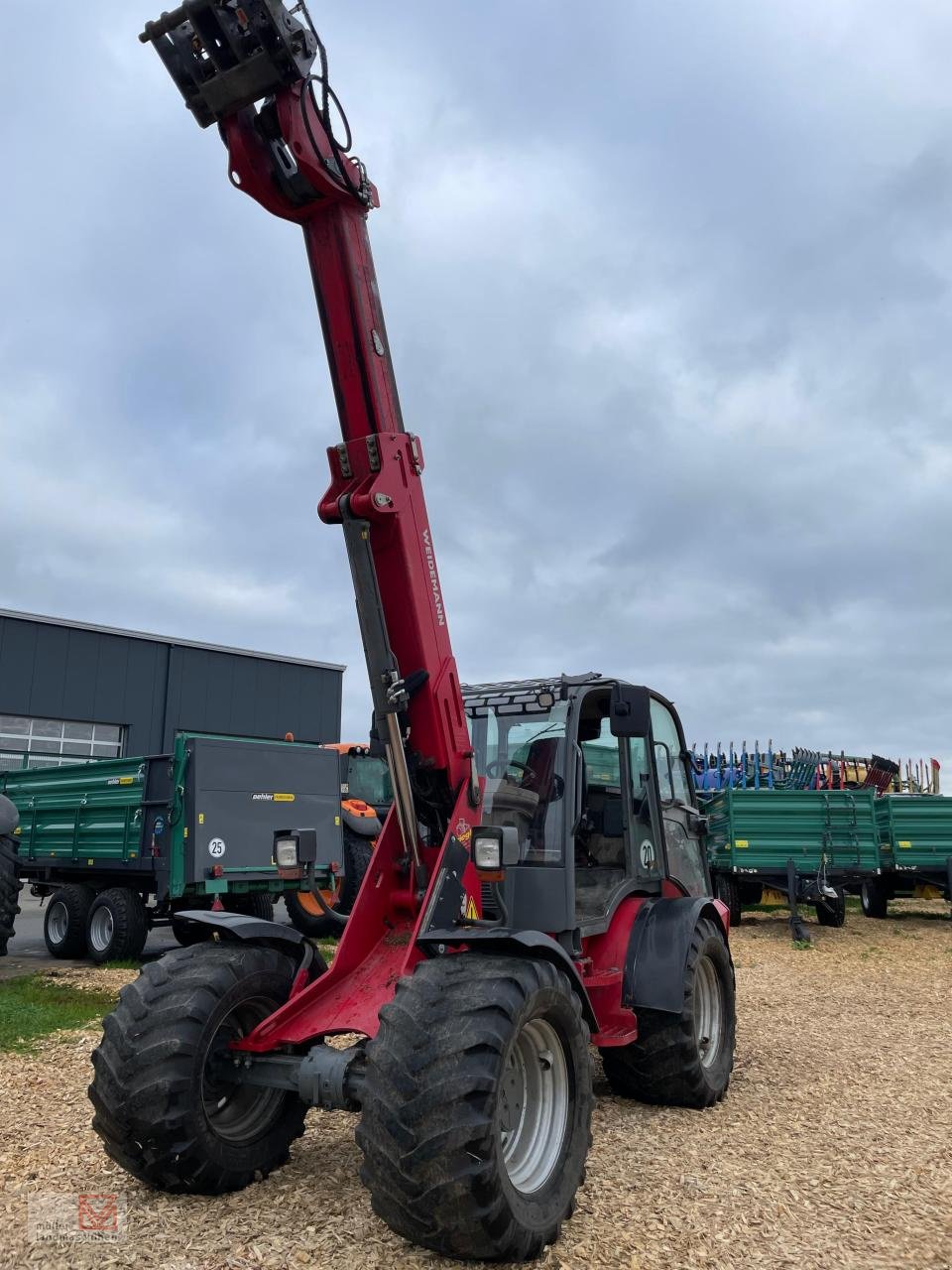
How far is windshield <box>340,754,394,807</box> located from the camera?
1284cm

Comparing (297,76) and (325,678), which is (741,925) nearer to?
(297,76)

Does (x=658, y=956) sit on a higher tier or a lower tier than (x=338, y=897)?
lower

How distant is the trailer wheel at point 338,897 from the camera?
11.4m

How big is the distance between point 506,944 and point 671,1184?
1378 mm

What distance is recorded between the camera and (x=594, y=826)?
5723mm

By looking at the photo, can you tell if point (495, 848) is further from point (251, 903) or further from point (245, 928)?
point (251, 903)

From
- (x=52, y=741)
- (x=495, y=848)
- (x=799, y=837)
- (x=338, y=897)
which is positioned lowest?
(x=338, y=897)

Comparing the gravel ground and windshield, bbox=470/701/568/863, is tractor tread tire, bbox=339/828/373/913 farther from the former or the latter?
windshield, bbox=470/701/568/863

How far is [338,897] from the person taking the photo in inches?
445

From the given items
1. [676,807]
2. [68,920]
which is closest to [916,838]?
[676,807]

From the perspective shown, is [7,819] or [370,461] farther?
[7,819]

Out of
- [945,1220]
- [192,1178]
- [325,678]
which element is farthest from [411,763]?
[325,678]

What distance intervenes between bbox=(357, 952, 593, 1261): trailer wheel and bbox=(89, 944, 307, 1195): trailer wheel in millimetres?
873

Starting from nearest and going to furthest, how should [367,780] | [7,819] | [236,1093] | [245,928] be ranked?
[236,1093], [245,928], [7,819], [367,780]
